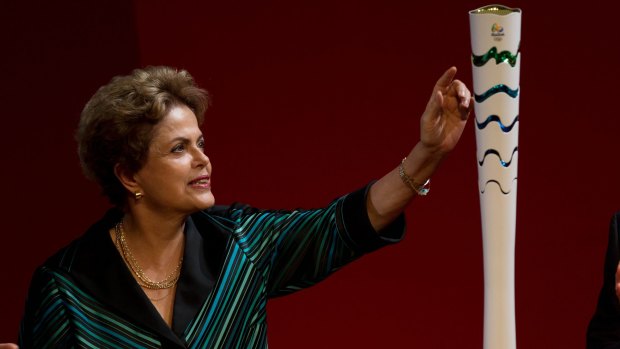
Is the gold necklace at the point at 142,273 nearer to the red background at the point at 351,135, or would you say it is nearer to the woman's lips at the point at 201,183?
the woman's lips at the point at 201,183

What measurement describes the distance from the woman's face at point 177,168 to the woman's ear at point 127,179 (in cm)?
4

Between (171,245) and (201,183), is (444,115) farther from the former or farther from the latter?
(171,245)

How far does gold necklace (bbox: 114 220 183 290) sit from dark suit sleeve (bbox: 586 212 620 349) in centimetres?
73

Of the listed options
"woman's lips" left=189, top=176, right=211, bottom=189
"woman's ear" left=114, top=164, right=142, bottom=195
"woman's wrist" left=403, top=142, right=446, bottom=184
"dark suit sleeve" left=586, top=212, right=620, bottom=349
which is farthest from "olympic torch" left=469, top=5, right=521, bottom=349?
"woman's ear" left=114, top=164, right=142, bottom=195

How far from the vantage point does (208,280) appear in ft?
6.12

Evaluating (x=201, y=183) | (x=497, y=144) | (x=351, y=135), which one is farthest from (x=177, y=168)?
(x=351, y=135)

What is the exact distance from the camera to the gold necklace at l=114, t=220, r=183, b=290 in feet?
6.16

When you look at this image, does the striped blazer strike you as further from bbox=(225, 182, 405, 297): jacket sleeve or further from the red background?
the red background

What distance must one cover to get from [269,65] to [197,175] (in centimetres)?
91

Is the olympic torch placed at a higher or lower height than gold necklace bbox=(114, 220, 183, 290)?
higher

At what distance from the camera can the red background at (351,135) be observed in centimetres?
258

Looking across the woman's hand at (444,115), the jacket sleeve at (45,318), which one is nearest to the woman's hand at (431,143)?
the woman's hand at (444,115)

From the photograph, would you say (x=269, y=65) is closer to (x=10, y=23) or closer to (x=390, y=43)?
(x=390, y=43)

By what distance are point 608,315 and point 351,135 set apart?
1.07 metres
